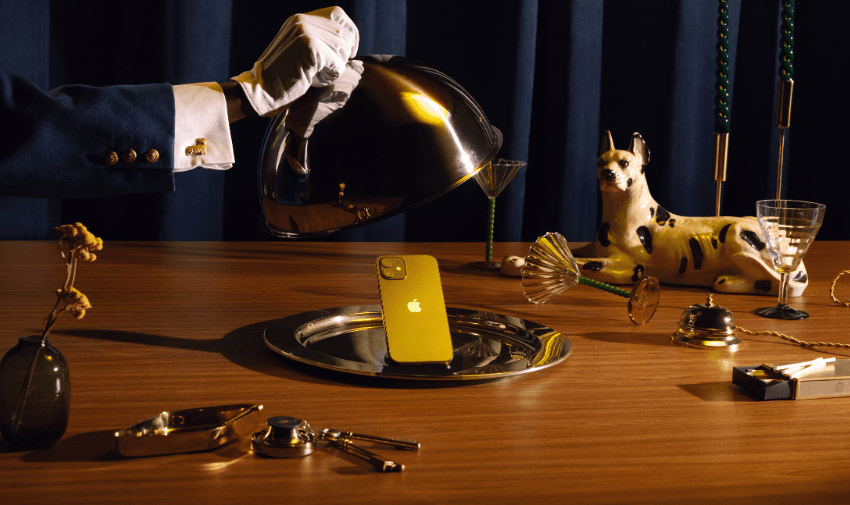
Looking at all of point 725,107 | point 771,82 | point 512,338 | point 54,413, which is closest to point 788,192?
point 771,82

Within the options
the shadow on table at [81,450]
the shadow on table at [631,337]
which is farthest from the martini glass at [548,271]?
the shadow on table at [81,450]

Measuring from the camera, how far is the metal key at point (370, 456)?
1.61 feet

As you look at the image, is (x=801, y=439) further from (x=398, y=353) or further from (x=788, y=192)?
(x=788, y=192)

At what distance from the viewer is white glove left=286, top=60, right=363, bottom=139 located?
25.1 inches

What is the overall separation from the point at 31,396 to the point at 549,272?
662 mm

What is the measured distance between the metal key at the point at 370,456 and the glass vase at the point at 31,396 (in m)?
0.18

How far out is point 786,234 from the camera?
36.3 inches

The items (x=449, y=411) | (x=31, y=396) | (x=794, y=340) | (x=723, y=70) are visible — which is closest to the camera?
(x=31, y=396)

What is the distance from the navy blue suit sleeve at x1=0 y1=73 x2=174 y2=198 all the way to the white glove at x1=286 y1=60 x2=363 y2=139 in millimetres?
229

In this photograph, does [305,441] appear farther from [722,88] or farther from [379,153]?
[722,88]

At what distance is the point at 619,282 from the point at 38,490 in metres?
0.87

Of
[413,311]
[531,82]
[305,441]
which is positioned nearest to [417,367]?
[413,311]

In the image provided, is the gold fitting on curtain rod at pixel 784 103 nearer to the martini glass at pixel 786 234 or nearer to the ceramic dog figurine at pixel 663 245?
the ceramic dog figurine at pixel 663 245

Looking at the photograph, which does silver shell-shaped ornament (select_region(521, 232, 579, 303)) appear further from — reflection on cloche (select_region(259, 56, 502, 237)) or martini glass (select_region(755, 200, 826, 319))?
reflection on cloche (select_region(259, 56, 502, 237))
